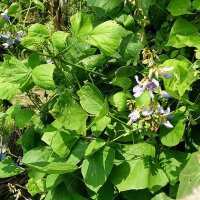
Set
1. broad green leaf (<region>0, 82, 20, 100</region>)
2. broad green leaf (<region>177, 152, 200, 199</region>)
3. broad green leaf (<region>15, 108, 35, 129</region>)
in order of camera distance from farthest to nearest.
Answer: broad green leaf (<region>15, 108, 35, 129</region>) → broad green leaf (<region>0, 82, 20, 100</region>) → broad green leaf (<region>177, 152, 200, 199</region>)

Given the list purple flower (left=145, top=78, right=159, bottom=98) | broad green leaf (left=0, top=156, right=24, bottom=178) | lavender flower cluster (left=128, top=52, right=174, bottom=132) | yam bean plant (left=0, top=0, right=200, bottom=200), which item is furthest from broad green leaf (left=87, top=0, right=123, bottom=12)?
broad green leaf (left=0, top=156, right=24, bottom=178)

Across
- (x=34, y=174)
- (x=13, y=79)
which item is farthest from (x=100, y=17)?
(x=34, y=174)

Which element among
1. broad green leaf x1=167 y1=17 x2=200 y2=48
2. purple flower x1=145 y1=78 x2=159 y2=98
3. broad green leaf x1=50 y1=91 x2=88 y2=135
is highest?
purple flower x1=145 y1=78 x2=159 y2=98

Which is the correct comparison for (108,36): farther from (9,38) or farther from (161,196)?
(161,196)

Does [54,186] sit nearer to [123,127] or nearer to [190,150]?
[123,127]

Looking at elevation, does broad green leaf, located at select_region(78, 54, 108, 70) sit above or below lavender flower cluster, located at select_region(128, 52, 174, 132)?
below

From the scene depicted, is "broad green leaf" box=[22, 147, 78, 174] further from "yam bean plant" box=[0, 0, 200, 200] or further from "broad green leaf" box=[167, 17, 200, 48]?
"broad green leaf" box=[167, 17, 200, 48]

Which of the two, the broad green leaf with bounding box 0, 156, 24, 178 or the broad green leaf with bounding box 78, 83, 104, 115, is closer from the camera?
the broad green leaf with bounding box 78, 83, 104, 115

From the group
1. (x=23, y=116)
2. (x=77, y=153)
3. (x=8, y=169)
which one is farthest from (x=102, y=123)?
(x=8, y=169)
